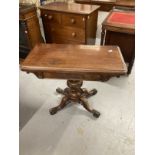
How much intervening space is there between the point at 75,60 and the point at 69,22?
3.34 feet

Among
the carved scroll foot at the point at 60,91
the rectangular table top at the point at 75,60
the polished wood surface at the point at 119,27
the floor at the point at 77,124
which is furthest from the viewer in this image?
the carved scroll foot at the point at 60,91

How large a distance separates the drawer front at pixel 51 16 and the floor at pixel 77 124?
85cm

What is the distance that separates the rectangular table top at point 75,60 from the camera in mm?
1336

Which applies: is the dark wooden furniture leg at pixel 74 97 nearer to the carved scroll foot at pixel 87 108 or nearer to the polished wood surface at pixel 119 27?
the carved scroll foot at pixel 87 108

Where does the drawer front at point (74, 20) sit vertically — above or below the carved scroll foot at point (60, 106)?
above

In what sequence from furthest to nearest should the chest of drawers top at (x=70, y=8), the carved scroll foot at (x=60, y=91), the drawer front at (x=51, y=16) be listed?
the drawer front at (x=51, y=16) → the chest of drawers top at (x=70, y=8) → the carved scroll foot at (x=60, y=91)

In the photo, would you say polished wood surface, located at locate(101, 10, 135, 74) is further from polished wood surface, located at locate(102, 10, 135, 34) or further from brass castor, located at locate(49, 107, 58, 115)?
brass castor, located at locate(49, 107, 58, 115)

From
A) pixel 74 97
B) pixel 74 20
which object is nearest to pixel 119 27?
pixel 74 20

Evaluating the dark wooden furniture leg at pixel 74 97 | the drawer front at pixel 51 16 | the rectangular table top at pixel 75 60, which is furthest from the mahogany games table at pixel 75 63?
the drawer front at pixel 51 16

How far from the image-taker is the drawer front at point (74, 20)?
217cm

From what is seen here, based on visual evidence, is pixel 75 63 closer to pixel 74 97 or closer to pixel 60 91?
pixel 74 97

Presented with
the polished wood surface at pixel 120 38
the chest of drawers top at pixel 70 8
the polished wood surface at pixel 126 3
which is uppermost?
the polished wood surface at pixel 126 3

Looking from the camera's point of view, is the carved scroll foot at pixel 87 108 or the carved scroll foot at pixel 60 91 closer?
the carved scroll foot at pixel 87 108

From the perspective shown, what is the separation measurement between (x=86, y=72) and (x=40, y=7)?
1.42 metres
